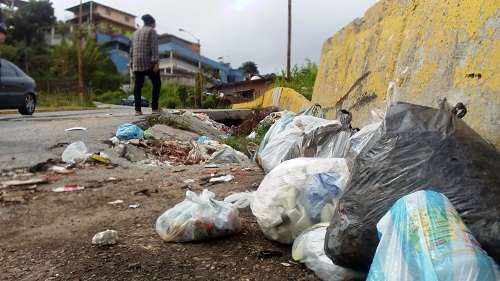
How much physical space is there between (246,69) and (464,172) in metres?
64.7

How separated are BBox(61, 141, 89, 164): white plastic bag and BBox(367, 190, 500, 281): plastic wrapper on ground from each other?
341 cm

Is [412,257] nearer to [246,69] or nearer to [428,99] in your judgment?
[428,99]

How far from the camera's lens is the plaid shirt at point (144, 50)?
6.96 metres

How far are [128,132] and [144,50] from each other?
1967 millimetres

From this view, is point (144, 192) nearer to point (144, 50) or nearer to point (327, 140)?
point (327, 140)

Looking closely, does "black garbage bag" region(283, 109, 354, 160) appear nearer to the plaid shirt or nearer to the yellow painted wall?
the yellow painted wall

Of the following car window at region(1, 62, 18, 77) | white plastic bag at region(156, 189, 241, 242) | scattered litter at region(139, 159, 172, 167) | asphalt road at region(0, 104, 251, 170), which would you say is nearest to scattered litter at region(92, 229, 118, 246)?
white plastic bag at region(156, 189, 241, 242)

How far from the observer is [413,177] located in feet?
4.74

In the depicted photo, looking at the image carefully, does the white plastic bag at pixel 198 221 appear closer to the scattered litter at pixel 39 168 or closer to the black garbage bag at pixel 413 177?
the black garbage bag at pixel 413 177

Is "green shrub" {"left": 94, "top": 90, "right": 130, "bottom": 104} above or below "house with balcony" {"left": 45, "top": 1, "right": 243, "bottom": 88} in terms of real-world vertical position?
below

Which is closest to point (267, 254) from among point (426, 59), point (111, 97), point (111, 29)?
point (426, 59)

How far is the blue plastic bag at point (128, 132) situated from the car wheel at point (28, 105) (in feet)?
15.5

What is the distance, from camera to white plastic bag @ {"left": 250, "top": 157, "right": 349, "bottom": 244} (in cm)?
187

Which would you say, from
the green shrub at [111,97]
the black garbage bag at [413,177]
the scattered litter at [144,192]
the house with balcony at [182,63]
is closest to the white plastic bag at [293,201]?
the black garbage bag at [413,177]
